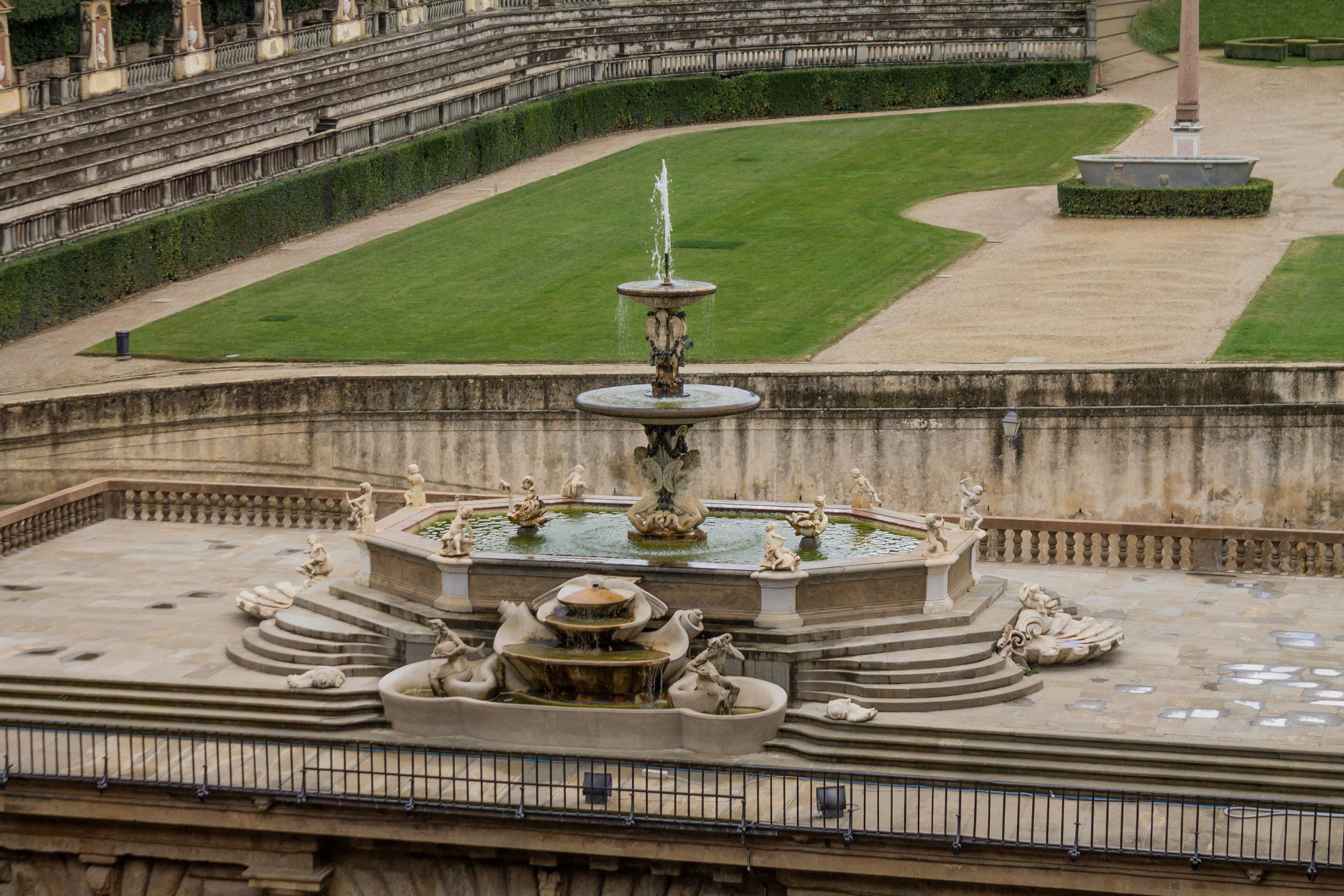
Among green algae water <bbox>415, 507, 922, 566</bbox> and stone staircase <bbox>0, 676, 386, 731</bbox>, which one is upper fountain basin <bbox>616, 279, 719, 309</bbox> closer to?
green algae water <bbox>415, 507, 922, 566</bbox>

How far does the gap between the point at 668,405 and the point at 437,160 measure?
108 ft

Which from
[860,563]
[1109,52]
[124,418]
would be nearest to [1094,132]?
[1109,52]

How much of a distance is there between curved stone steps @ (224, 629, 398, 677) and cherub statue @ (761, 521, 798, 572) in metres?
5.53

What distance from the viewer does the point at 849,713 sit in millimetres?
27969

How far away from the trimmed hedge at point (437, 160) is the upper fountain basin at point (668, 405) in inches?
780

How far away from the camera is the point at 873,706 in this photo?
2836 cm

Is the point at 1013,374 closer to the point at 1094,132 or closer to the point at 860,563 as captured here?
the point at 860,563

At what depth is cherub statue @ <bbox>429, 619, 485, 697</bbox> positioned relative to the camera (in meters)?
28.9

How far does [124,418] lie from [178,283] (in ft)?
37.5

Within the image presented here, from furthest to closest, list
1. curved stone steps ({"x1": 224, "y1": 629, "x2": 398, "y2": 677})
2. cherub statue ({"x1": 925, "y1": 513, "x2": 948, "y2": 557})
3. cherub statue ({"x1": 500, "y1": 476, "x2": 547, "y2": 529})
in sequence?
cherub statue ({"x1": 500, "y1": 476, "x2": 547, "y2": 529}), curved stone steps ({"x1": 224, "y1": 629, "x2": 398, "y2": 677}), cherub statue ({"x1": 925, "y1": 513, "x2": 948, "y2": 557})

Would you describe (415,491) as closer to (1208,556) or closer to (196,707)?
(196,707)

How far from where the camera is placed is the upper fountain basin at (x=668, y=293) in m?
31.7

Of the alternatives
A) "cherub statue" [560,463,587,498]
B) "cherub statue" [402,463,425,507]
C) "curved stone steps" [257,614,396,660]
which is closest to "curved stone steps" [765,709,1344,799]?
"curved stone steps" [257,614,396,660]

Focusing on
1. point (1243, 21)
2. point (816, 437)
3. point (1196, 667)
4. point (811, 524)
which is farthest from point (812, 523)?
point (1243, 21)
